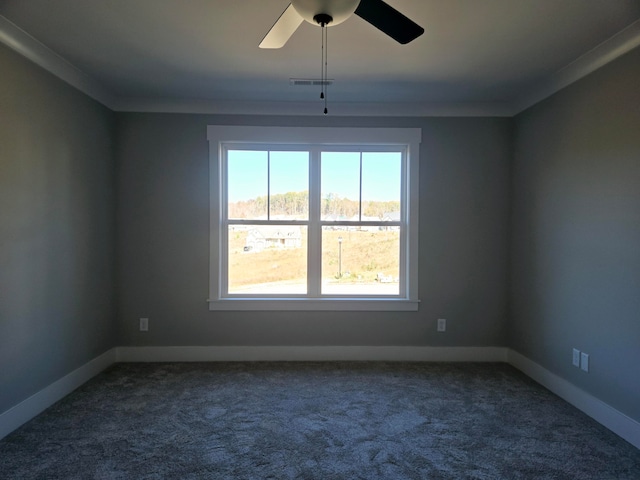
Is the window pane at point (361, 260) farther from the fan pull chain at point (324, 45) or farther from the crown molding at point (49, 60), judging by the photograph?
the crown molding at point (49, 60)

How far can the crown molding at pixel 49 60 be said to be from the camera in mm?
2285

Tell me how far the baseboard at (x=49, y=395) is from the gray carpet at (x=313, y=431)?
7 cm

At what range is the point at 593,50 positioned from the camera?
252 centimetres

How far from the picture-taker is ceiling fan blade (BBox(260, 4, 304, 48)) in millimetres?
1683

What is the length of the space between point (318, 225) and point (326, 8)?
97.1 inches

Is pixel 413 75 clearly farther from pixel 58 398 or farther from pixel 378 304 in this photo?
pixel 58 398

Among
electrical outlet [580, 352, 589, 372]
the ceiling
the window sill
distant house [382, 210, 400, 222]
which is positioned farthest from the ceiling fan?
electrical outlet [580, 352, 589, 372]

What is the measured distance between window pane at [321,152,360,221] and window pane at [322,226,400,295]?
0.69 ft

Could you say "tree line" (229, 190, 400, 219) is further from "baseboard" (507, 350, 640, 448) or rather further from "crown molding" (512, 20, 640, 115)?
"baseboard" (507, 350, 640, 448)

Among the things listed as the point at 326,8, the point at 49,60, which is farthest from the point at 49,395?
the point at 326,8

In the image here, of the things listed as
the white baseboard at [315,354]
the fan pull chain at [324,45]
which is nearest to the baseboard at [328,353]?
the white baseboard at [315,354]

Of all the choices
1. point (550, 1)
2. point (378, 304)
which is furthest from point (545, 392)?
point (550, 1)

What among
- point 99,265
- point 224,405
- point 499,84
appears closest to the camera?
point 224,405

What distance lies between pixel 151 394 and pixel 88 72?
2700 mm
